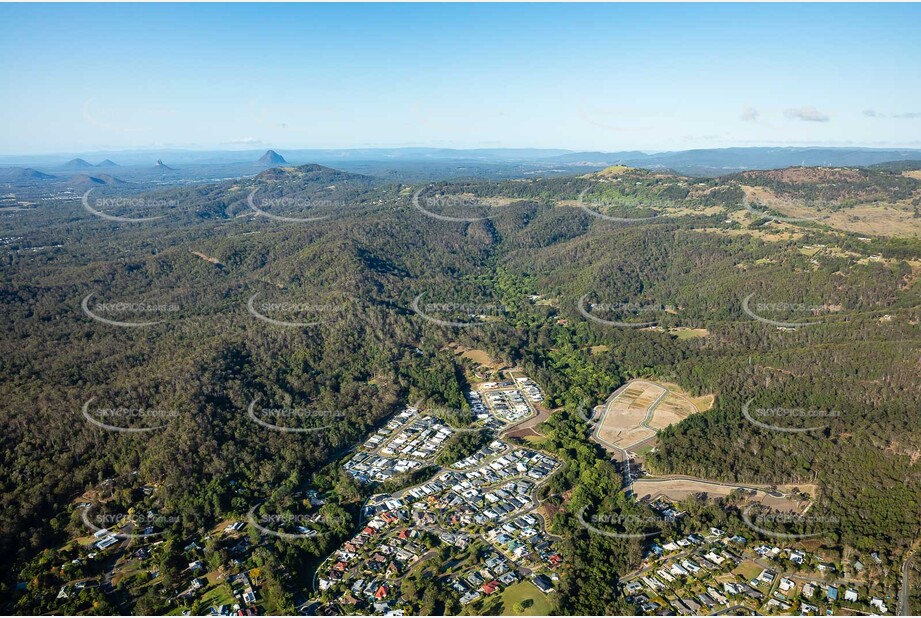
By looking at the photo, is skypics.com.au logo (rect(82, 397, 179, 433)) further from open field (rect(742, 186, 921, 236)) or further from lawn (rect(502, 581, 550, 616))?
open field (rect(742, 186, 921, 236))

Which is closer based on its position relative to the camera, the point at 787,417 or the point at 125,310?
the point at 787,417

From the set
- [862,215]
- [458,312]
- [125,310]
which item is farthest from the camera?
[862,215]

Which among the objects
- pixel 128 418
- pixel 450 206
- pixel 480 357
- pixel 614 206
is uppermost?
pixel 614 206

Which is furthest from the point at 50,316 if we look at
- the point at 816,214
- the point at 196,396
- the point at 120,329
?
the point at 816,214

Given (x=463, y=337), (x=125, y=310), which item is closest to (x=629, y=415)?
(x=463, y=337)

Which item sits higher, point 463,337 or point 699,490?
point 463,337

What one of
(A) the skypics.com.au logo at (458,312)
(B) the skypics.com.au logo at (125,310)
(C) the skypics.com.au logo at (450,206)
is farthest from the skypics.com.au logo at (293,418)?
(C) the skypics.com.au logo at (450,206)

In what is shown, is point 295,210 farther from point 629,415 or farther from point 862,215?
point 862,215
